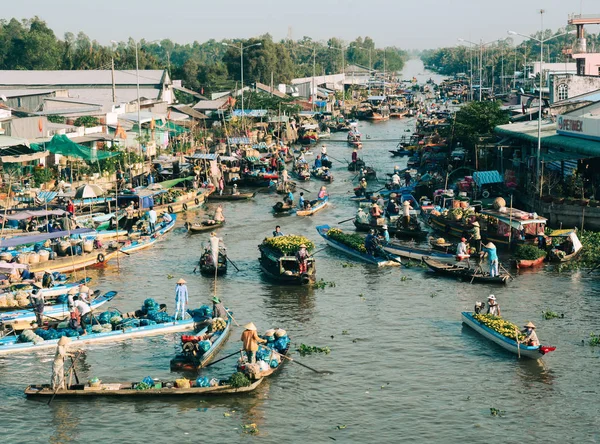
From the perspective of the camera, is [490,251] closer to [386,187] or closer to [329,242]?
[329,242]

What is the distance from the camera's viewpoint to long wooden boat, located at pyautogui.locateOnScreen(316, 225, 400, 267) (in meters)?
41.1

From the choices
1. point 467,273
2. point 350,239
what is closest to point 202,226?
point 350,239

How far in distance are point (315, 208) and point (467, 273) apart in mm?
17695

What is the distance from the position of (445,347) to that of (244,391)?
782cm

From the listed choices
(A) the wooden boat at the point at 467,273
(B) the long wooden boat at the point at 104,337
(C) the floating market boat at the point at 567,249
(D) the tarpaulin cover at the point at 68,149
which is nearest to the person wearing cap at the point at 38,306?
(B) the long wooden boat at the point at 104,337

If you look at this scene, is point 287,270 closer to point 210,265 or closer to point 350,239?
point 210,265

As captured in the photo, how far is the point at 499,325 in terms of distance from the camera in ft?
98.2

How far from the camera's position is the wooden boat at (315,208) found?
53.4 meters

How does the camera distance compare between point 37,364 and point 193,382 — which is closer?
point 193,382

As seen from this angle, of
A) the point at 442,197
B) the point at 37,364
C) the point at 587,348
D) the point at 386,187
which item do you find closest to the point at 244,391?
the point at 37,364

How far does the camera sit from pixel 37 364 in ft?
92.3

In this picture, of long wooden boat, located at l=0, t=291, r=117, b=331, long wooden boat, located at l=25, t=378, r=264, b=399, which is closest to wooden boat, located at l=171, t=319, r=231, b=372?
long wooden boat, located at l=25, t=378, r=264, b=399

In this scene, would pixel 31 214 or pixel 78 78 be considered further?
pixel 78 78

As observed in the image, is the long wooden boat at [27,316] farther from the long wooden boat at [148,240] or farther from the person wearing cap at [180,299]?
the long wooden boat at [148,240]
